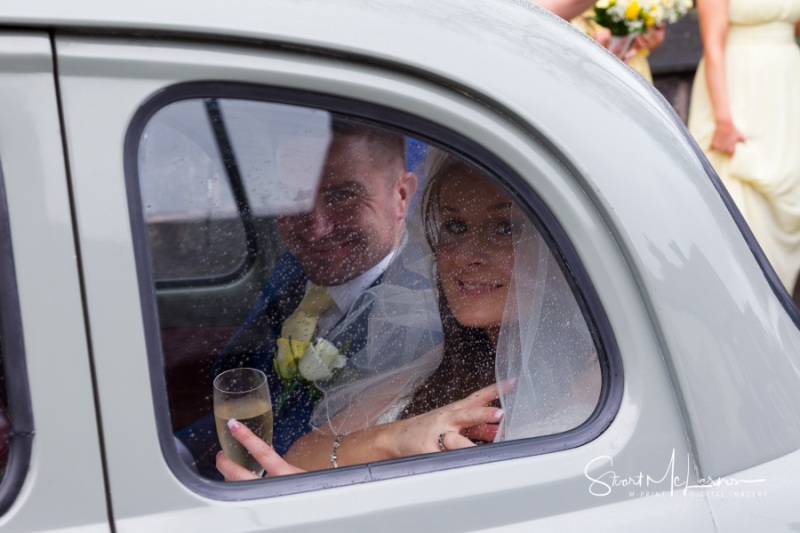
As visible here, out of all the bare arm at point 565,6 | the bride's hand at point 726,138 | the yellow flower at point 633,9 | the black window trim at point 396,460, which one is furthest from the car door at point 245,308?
the bride's hand at point 726,138

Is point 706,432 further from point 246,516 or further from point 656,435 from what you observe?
point 246,516

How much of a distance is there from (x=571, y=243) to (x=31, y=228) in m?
0.68

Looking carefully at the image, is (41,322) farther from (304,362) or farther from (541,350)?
(541,350)

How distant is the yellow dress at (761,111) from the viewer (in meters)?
4.15

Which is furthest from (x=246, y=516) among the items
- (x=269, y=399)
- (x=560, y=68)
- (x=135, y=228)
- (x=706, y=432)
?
(x=560, y=68)

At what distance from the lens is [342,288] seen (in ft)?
4.33

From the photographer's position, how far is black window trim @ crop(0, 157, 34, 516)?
3.48 ft

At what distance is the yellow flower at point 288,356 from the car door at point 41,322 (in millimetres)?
270

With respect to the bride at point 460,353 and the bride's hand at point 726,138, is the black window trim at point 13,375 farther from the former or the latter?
the bride's hand at point 726,138

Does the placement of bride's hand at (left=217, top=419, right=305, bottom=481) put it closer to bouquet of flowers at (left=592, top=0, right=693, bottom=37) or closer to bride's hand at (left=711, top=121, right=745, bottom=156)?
bouquet of flowers at (left=592, top=0, right=693, bottom=37)

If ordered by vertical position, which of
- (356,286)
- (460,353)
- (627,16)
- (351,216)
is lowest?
(460,353)

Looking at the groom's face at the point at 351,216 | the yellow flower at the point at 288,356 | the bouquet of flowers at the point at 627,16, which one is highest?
the bouquet of flowers at the point at 627,16

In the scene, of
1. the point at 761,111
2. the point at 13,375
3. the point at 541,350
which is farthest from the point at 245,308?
the point at 761,111

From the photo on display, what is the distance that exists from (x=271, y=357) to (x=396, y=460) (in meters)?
0.22
